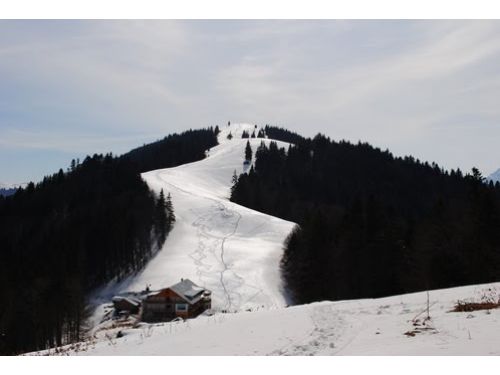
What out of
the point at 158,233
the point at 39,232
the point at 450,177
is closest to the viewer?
the point at 158,233

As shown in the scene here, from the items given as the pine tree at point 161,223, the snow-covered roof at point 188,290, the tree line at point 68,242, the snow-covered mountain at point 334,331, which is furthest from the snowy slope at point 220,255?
the snow-covered mountain at point 334,331

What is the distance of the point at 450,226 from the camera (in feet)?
163

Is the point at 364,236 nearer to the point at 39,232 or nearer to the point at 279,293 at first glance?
the point at 279,293

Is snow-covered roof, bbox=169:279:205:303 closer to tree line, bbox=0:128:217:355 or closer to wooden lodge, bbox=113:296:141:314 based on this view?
wooden lodge, bbox=113:296:141:314

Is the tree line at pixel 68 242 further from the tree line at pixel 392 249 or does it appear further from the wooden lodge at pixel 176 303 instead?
the tree line at pixel 392 249

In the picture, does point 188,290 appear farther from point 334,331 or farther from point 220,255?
point 334,331

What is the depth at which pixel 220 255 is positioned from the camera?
243 ft

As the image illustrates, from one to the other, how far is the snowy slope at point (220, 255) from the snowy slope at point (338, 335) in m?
41.3

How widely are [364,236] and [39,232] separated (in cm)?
7589

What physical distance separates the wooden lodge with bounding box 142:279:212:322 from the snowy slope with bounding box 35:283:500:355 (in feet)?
131

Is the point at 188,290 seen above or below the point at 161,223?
below

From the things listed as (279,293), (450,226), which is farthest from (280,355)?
(279,293)

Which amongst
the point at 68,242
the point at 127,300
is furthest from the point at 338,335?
the point at 68,242

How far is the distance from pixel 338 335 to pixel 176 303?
4687cm
